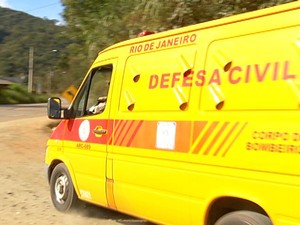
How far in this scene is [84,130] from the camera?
6902 millimetres

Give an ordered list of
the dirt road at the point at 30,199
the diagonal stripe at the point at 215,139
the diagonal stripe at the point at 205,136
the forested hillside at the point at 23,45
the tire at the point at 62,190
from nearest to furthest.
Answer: the diagonal stripe at the point at 215,139, the diagonal stripe at the point at 205,136, the dirt road at the point at 30,199, the tire at the point at 62,190, the forested hillside at the point at 23,45

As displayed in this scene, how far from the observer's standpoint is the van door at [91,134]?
21.1 ft

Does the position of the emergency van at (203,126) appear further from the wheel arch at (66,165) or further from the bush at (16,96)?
the bush at (16,96)

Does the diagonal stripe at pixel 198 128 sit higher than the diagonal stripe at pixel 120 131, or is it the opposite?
the diagonal stripe at pixel 198 128

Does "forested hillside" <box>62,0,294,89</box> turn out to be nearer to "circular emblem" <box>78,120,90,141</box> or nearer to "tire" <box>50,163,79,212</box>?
"circular emblem" <box>78,120,90,141</box>

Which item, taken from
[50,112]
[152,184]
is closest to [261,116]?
[152,184]

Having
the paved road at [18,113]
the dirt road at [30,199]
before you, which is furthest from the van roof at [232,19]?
the paved road at [18,113]

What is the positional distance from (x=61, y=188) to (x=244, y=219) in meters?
3.91

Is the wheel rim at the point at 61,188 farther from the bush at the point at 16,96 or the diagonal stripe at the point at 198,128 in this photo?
the bush at the point at 16,96

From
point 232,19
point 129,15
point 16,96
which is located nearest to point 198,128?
point 232,19

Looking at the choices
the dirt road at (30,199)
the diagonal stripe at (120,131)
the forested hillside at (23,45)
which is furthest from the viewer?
the forested hillside at (23,45)

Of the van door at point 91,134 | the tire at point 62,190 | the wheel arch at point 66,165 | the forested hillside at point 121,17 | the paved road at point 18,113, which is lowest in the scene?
the paved road at point 18,113

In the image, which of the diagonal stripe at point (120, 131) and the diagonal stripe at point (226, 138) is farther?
the diagonal stripe at point (120, 131)

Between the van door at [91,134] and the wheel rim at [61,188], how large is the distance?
1.32ft
